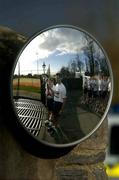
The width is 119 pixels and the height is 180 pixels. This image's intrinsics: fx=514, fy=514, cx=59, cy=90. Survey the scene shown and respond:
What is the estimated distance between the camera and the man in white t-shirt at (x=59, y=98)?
1104 mm

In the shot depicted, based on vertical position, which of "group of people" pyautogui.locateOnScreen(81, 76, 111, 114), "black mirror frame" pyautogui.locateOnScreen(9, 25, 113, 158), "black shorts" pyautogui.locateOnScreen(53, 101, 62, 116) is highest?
Result: "group of people" pyautogui.locateOnScreen(81, 76, 111, 114)

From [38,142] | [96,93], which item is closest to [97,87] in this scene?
[96,93]

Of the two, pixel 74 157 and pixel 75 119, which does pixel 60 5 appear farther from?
pixel 74 157

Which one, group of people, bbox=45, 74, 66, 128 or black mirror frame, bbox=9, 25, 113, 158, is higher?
group of people, bbox=45, 74, 66, 128

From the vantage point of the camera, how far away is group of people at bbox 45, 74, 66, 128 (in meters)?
1.10

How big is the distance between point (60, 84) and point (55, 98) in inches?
1.3

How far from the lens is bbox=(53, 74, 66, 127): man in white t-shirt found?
110 cm

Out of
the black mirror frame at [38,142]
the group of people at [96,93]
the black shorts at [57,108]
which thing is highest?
the group of people at [96,93]

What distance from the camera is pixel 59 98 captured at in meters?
1.11

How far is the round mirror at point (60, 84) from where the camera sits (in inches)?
42.8

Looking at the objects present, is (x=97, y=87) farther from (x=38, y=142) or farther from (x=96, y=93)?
(x=38, y=142)

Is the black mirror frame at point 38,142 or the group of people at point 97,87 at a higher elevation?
the group of people at point 97,87

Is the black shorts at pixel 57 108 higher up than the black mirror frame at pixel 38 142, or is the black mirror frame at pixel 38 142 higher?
the black shorts at pixel 57 108

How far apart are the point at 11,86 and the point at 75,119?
16 centimetres
